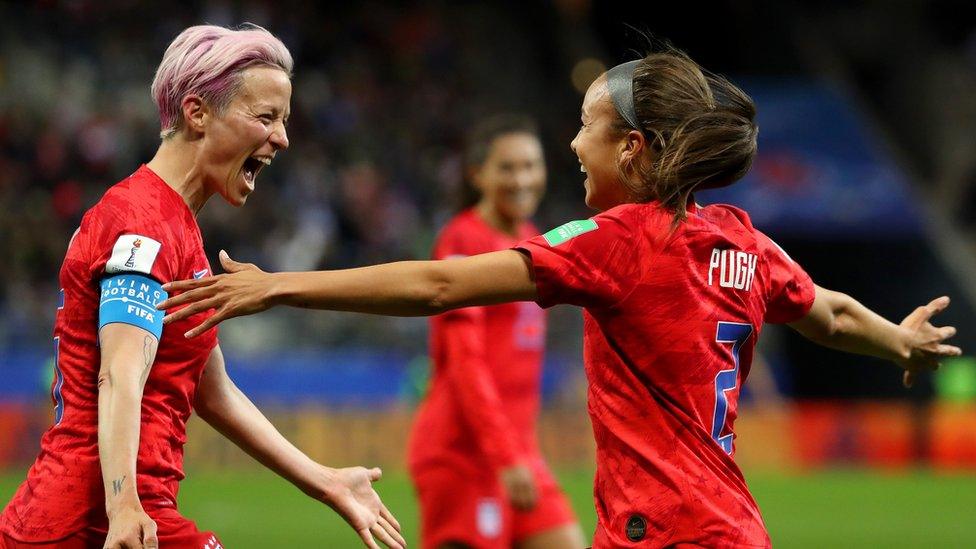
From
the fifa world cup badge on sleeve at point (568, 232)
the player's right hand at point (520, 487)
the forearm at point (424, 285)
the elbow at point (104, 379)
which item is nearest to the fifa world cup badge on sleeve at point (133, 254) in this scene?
the elbow at point (104, 379)

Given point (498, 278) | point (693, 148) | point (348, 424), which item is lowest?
point (498, 278)

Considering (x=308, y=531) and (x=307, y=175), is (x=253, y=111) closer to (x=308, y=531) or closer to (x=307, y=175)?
(x=308, y=531)

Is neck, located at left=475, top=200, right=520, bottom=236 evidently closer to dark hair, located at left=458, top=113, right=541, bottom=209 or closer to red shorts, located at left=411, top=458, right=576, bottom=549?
dark hair, located at left=458, top=113, right=541, bottom=209

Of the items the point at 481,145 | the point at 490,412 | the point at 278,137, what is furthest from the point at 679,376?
the point at 481,145

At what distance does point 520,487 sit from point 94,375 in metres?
2.75

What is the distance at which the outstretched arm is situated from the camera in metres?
4.34

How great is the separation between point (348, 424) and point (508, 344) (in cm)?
1030

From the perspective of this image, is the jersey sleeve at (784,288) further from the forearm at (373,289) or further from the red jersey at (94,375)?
the red jersey at (94,375)

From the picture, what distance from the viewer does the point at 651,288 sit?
3.63m

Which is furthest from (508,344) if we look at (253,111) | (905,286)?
(905,286)

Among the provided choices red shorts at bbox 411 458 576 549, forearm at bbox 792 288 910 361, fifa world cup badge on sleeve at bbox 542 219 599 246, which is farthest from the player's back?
red shorts at bbox 411 458 576 549

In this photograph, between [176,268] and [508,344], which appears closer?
[176,268]

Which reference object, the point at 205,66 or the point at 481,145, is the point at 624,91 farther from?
the point at 481,145

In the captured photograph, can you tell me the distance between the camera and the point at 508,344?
674cm
